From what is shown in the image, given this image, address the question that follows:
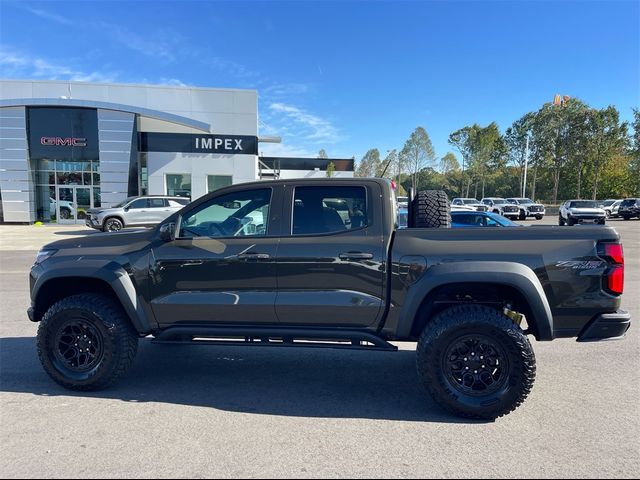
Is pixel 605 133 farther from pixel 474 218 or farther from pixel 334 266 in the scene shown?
pixel 334 266

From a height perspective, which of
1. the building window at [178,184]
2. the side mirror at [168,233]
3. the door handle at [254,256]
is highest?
the building window at [178,184]

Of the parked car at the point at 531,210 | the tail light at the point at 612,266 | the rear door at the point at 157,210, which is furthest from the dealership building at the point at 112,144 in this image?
the tail light at the point at 612,266

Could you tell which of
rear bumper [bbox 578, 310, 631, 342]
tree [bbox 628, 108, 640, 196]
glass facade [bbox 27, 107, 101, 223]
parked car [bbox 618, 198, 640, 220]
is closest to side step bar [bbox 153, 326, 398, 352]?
rear bumper [bbox 578, 310, 631, 342]

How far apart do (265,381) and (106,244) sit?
1.95m

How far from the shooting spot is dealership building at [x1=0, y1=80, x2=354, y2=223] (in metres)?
24.0

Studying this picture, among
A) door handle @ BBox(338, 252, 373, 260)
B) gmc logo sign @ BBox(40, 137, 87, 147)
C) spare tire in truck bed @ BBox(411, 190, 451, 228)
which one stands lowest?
door handle @ BBox(338, 252, 373, 260)

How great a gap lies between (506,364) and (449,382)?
1.53ft

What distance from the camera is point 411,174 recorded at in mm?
72188

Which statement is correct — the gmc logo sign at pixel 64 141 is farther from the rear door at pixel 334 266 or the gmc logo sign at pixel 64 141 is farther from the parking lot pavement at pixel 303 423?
the rear door at pixel 334 266

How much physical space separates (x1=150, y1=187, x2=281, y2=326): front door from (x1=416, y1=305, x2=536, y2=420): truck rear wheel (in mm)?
1389

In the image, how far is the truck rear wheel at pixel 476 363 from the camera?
10.8ft

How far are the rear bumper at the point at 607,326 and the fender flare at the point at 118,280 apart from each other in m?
3.69

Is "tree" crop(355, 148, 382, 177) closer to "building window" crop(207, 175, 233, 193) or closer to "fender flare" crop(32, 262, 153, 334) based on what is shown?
"building window" crop(207, 175, 233, 193)

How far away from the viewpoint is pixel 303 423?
3264mm
